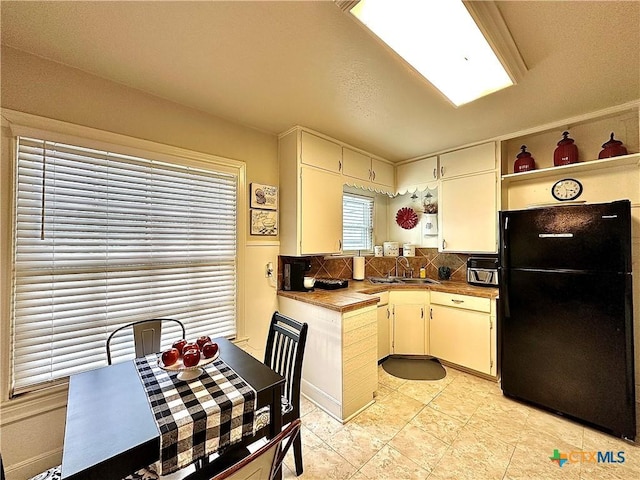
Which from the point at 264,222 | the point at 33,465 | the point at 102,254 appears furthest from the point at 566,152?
the point at 33,465

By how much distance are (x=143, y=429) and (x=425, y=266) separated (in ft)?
11.0

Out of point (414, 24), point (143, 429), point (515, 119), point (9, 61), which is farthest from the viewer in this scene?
point (515, 119)

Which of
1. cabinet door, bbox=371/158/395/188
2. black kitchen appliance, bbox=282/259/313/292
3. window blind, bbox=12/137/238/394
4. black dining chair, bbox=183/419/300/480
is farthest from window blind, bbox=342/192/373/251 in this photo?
black dining chair, bbox=183/419/300/480

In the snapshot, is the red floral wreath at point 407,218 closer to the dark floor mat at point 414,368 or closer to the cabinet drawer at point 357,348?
the dark floor mat at point 414,368

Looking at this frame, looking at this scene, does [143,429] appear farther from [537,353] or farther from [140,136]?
[537,353]

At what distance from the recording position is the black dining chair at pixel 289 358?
1.56 meters

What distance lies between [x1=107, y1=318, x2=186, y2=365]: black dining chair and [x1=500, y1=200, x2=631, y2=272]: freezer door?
2738 mm

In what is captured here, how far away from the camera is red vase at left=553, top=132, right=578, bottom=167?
2.35 metres

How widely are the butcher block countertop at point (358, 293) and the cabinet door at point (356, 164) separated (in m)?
1.25

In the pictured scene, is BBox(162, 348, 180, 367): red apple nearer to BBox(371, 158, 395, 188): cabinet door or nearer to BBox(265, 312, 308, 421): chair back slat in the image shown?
BBox(265, 312, 308, 421): chair back slat

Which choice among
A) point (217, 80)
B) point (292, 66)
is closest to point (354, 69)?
point (292, 66)

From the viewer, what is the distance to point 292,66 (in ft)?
5.20

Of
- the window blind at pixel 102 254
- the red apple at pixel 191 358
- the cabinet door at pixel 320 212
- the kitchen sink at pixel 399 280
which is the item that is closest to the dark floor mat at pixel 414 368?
the kitchen sink at pixel 399 280

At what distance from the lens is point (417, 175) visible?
131 inches
